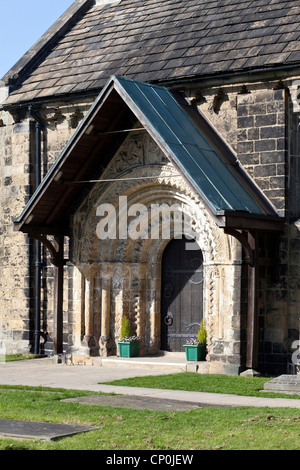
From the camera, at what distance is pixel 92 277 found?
60.4 feet

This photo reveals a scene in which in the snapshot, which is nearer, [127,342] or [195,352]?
[195,352]

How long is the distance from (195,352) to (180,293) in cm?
170

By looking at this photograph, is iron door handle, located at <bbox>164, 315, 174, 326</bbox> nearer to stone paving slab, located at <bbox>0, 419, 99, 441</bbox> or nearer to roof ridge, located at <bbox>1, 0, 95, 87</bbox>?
roof ridge, located at <bbox>1, 0, 95, 87</bbox>

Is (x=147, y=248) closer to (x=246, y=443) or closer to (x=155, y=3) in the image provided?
(x=155, y=3)

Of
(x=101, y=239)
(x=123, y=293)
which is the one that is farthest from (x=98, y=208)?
(x=123, y=293)

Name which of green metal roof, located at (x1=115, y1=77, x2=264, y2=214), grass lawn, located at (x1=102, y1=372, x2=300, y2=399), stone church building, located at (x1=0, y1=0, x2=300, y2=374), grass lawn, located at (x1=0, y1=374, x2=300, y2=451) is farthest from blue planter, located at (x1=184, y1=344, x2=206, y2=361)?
grass lawn, located at (x1=0, y1=374, x2=300, y2=451)

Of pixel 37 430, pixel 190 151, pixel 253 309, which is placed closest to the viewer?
pixel 37 430

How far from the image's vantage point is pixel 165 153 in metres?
15.4

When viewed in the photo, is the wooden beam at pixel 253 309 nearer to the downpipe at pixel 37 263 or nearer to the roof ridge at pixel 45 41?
the downpipe at pixel 37 263

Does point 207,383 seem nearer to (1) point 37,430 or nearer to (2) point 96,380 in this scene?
(2) point 96,380

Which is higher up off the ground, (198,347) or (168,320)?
(168,320)

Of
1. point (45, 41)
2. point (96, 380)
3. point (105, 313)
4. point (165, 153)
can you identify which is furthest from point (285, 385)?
point (45, 41)

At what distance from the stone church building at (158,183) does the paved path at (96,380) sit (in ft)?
3.59

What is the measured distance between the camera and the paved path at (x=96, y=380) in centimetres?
1248
